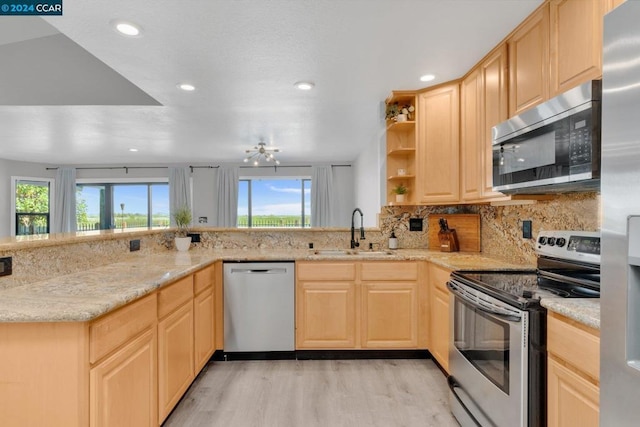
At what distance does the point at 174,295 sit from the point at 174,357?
0.36 m

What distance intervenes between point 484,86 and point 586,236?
1313mm

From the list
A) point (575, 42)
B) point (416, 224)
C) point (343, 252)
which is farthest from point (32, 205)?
point (575, 42)

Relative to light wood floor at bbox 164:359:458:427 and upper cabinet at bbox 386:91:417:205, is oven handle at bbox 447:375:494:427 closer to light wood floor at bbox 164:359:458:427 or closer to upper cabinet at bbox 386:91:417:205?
light wood floor at bbox 164:359:458:427

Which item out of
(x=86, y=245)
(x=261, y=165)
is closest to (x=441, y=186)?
(x=86, y=245)

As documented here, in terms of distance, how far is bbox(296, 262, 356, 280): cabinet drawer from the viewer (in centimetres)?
275

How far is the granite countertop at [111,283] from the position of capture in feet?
3.93

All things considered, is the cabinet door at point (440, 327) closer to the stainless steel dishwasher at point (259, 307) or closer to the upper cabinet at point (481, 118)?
the upper cabinet at point (481, 118)

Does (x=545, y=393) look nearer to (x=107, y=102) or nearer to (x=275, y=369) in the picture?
(x=275, y=369)

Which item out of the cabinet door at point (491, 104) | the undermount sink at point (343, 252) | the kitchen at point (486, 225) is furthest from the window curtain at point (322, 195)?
the cabinet door at point (491, 104)

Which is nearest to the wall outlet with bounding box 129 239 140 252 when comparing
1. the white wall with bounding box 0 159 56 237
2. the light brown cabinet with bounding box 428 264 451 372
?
the light brown cabinet with bounding box 428 264 451 372

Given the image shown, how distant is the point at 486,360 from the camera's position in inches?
66.4

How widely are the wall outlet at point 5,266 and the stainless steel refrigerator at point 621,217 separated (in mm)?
2288

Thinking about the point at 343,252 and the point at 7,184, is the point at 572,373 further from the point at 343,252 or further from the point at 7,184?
the point at 7,184

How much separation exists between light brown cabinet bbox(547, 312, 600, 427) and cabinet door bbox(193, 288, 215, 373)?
2051mm
